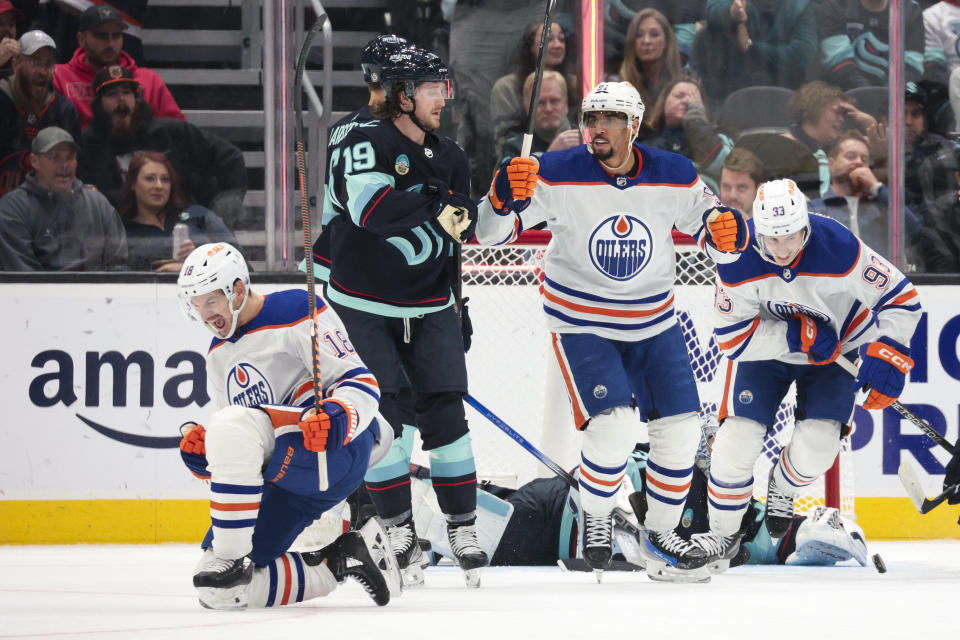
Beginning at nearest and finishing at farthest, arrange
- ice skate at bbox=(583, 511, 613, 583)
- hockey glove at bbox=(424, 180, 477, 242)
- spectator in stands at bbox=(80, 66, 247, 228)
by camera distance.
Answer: hockey glove at bbox=(424, 180, 477, 242) → ice skate at bbox=(583, 511, 613, 583) → spectator in stands at bbox=(80, 66, 247, 228)

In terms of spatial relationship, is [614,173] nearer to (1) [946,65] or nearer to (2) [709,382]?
(2) [709,382]

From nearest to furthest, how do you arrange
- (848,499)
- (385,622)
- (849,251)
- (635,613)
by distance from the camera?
(385,622) < (635,613) < (849,251) < (848,499)

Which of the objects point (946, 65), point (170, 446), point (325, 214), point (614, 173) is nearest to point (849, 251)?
point (614, 173)

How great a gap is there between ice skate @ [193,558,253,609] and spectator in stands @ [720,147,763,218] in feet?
9.76

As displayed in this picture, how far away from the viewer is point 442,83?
3.34 metres

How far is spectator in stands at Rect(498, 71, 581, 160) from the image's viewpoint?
5047mm

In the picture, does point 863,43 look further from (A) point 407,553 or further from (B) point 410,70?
(A) point 407,553

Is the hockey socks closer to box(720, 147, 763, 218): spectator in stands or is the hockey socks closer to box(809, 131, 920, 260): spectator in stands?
box(720, 147, 763, 218): spectator in stands

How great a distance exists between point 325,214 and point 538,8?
77.7 inches

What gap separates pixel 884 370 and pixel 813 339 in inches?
7.9

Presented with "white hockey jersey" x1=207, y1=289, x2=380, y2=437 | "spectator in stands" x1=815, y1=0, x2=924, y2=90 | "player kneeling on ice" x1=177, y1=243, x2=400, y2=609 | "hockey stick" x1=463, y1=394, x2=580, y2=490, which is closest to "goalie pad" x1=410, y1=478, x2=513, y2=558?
"hockey stick" x1=463, y1=394, x2=580, y2=490

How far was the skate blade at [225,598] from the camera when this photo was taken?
253 centimetres

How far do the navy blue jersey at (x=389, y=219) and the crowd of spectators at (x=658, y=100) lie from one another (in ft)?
5.41

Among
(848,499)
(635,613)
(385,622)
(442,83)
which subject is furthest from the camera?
(848,499)
